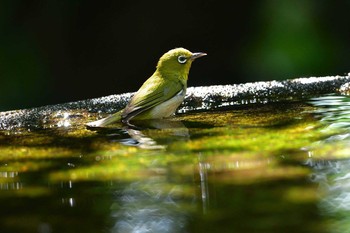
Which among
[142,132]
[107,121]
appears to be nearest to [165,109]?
[107,121]

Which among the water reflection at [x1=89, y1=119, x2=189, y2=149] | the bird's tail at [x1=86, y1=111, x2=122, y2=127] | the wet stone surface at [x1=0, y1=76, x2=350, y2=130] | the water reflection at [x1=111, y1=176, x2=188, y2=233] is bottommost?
the water reflection at [x1=111, y1=176, x2=188, y2=233]

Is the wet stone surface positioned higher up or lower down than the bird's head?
lower down

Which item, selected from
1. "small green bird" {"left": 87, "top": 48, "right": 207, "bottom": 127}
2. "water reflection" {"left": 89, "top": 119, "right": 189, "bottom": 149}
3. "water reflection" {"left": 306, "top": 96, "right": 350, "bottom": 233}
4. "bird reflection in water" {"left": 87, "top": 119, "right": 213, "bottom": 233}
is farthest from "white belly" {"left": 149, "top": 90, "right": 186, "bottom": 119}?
"bird reflection in water" {"left": 87, "top": 119, "right": 213, "bottom": 233}

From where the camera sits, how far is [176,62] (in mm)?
4527

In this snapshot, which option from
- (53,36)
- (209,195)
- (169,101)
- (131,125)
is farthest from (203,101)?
(53,36)

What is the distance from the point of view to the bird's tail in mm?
3492

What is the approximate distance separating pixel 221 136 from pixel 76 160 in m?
0.59

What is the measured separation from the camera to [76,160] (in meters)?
2.69

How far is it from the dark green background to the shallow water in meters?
3.40

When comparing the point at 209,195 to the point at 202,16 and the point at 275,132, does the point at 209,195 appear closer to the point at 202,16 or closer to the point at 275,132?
the point at 275,132

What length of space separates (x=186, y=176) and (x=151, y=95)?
1810 millimetres

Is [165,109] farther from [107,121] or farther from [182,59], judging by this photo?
[182,59]

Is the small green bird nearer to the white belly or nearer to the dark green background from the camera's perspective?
the white belly

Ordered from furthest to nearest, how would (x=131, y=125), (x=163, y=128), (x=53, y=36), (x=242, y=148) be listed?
(x=53, y=36)
(x=131, y=125)
(x=163, y=128)
(x=242, y=148)
